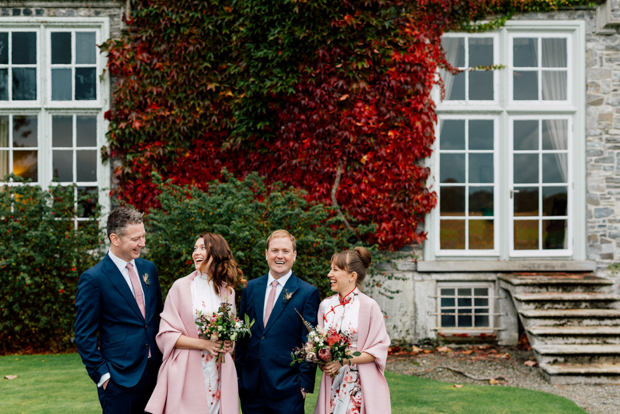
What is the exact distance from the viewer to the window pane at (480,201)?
24.6 feet

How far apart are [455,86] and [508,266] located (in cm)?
275

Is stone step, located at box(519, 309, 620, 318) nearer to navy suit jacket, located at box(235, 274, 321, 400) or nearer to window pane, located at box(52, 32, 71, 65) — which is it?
navy suit jacket, located at box(235, 274, 321, 400)

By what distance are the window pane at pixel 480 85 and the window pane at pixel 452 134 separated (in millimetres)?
459

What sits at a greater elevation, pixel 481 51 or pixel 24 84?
pixel 481 51

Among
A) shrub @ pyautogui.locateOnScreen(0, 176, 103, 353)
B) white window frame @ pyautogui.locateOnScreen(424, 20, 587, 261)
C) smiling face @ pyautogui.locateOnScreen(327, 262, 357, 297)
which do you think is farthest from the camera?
white window frame @ pyautogui.locateOnScreen(424, 20, 587, 261)

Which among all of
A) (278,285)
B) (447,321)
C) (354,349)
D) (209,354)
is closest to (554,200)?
(447,321)

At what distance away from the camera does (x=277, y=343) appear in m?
2.96

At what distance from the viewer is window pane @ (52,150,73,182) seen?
25.4 feet

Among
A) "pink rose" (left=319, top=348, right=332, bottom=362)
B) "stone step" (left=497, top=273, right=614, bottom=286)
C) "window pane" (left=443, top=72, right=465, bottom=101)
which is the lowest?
"stone step" (left=497, top=273, right=614, bottom=286)

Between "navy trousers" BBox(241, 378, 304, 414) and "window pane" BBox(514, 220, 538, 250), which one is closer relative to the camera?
"navy trousers" BBox(241, 378, 304, 414)

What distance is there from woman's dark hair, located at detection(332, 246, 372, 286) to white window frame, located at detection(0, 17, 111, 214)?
213 inches

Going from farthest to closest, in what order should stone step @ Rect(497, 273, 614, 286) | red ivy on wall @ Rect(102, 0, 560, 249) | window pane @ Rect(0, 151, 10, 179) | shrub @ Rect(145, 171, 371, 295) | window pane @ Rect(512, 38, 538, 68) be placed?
window pane @ Rect(0, 151, 10, 179) < window pane @ Rect(512, 38, 538, 68) < red ivy on wall @ Rect(102, 0, 560, 249) < stone step @ Rect(497, 273, 614, 286) < shrub @ Rect(145, 171, 371, 295)

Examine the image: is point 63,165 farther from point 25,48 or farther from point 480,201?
point 480,201

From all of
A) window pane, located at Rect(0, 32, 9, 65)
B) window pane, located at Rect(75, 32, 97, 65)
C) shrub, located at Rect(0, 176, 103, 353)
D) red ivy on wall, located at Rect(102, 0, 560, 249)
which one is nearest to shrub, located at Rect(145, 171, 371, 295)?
red ivy on wall, located at Rect(102, 0, 560, 249)
